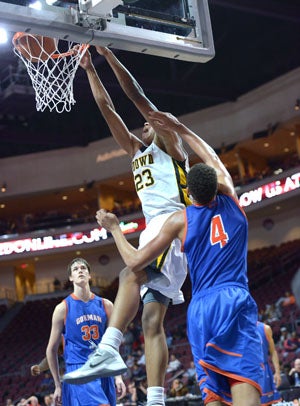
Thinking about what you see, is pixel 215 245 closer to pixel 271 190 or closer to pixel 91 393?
pixel 91 393

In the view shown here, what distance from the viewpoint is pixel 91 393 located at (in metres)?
6.62

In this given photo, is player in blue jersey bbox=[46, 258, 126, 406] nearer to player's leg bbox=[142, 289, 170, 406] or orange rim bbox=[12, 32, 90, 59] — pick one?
player's leg bbox=[142, 289, 170, 406]

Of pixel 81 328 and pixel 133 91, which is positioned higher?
pixel 133 91

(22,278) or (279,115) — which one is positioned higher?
(279,115)

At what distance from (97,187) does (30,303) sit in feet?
20.8

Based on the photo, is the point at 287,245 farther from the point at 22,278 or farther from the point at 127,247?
the point at 127,247

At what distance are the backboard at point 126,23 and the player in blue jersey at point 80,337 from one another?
2.50 m

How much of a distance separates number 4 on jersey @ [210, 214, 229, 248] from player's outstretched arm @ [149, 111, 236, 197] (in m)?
0.26

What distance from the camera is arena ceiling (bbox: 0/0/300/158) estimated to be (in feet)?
84.6

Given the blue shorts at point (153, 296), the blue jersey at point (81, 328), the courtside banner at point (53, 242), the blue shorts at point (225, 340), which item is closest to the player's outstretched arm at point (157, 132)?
the blue shorts at point (153, 296)

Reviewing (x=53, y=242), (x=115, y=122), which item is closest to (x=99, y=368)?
(x=115, y=122)

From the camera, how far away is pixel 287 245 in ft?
89.3

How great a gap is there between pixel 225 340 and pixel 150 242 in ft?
2.65

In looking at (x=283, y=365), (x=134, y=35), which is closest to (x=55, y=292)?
(x=283, y=365)
